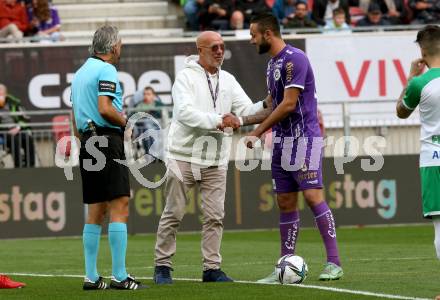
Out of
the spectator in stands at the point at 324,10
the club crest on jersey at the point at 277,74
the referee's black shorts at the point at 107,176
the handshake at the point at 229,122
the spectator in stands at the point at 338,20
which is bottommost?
the referee's black shorts at the point at 107,176

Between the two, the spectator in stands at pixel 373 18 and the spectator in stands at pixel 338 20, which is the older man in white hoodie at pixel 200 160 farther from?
the spectator in stands at pixel 373 18

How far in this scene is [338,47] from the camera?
24781 millimetres

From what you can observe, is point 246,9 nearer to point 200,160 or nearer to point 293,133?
point 200,160

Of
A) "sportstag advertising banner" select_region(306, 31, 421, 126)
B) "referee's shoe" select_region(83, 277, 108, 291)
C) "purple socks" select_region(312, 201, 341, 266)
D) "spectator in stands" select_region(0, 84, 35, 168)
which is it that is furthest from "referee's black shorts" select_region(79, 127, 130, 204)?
"sportstag advertising banner" select_region(306, 31, 421, 126)

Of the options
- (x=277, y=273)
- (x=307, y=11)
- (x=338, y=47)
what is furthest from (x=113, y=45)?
(x=307, y=11)

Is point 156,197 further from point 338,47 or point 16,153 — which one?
point 338,47

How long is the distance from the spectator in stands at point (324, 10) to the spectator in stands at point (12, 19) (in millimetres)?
6138

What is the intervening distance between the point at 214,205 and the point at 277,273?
38.8 inches

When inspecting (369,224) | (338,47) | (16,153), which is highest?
(338,47)

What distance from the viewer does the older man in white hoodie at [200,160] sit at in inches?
483

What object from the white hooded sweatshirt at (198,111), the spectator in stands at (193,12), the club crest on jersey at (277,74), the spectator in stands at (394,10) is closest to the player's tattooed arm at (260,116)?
the white hooded sweatshirt at (198,111)

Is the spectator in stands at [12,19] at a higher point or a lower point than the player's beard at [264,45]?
higher

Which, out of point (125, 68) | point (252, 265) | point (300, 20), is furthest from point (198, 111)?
point (300, 20)

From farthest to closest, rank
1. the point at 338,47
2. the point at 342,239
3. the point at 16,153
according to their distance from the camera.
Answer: the point at 338,47
the point at 16,153
the point at 342,239
